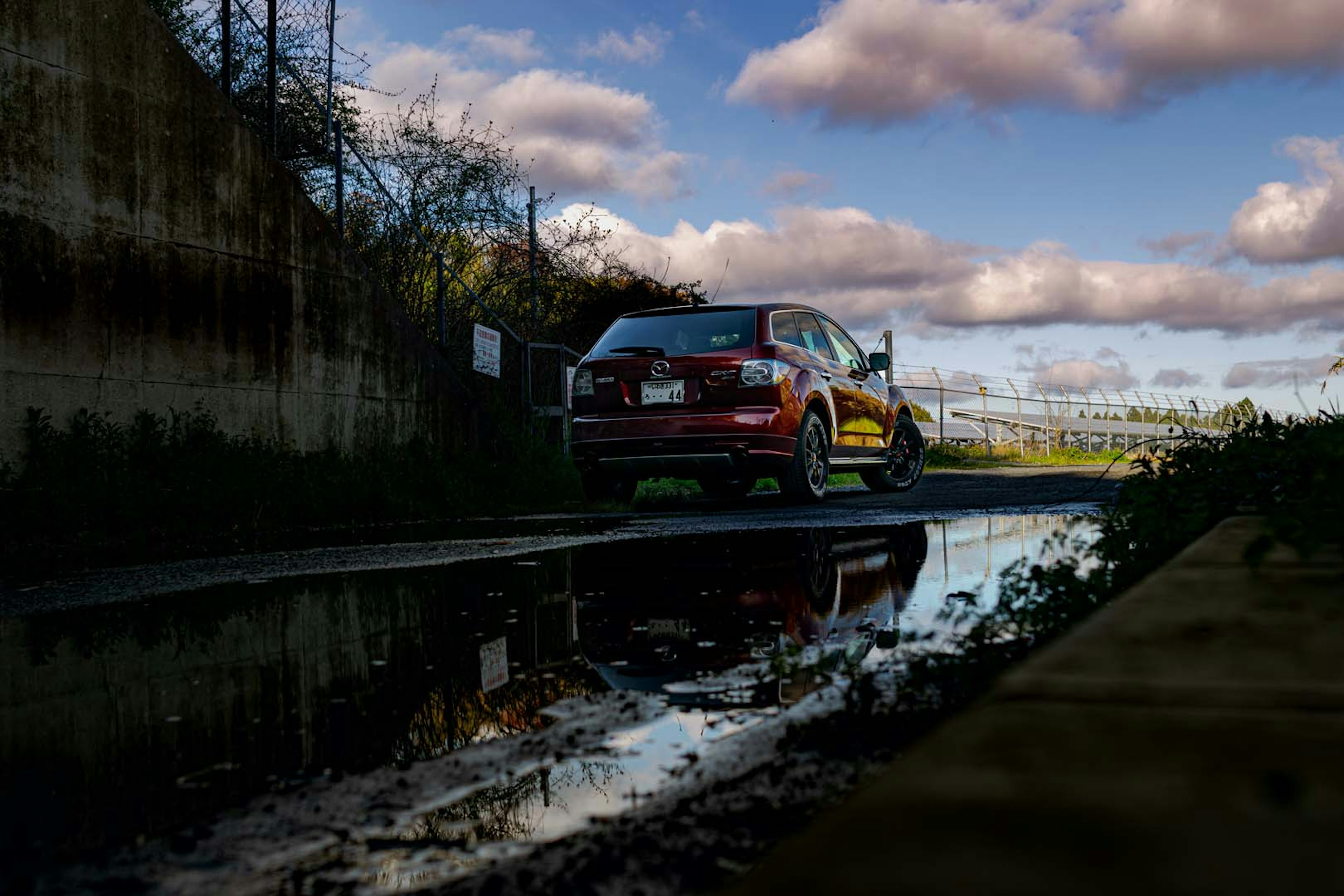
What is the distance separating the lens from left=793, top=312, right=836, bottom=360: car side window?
1127 cm

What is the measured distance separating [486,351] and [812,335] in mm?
3993

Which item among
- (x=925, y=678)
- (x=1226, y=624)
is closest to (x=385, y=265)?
(x=925, y=678)

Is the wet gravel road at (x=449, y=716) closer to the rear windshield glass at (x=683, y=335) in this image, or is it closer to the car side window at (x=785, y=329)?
the rear windshield glass at (x=683, y=335)

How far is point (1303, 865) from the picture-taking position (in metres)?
1.26

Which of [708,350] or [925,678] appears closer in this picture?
[925,678]

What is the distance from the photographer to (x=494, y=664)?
374 cm

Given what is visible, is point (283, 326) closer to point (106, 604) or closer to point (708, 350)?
point (708, 350)

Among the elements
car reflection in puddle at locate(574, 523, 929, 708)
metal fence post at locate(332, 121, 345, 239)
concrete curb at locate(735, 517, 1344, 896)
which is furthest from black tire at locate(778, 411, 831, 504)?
concrete curb at locate(735, 517, 1344, 896)

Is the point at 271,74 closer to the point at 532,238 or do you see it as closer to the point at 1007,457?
the point at 532,238

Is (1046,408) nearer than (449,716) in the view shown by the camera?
No

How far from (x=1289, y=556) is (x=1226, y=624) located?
927mm

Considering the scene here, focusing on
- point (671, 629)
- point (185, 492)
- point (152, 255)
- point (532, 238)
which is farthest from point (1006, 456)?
point (671, 629)

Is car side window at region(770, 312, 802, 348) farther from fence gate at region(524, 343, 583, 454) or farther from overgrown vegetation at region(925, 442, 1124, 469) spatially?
overgrown vegetation at region(925, 442, 1124, 469)

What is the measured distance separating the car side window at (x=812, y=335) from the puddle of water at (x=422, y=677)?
513 cm
